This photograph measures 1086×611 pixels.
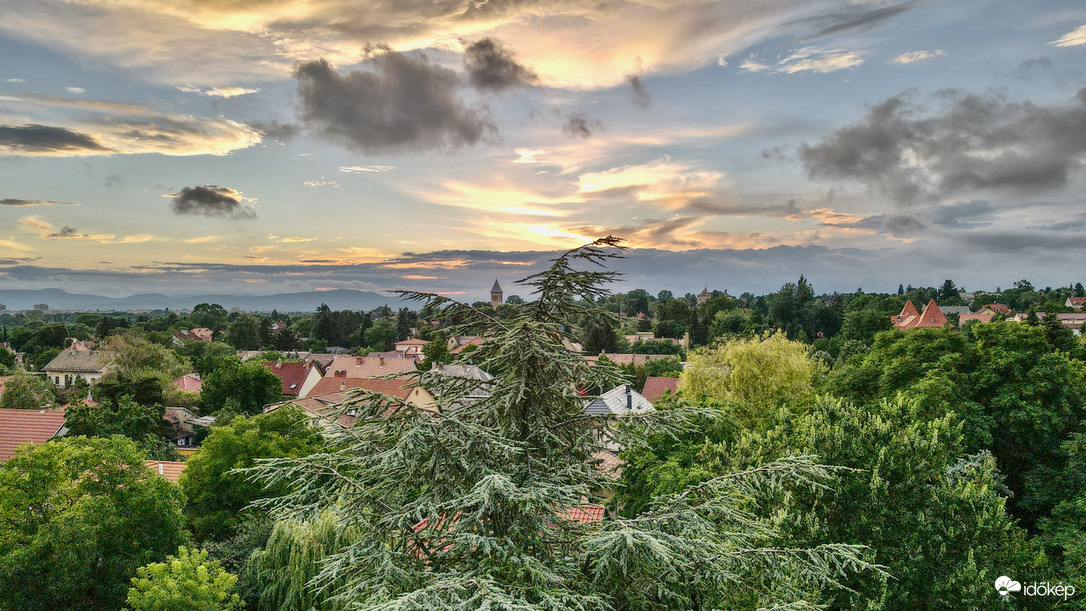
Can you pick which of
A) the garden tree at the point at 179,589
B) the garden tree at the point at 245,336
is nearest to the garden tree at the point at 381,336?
the garden tree at the point at 245,336

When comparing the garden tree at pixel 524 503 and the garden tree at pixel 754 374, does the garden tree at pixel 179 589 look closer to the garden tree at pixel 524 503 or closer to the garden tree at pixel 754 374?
the garden tree at pixel 524 503

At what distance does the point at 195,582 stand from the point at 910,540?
1411cm

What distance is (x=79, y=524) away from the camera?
1307cm

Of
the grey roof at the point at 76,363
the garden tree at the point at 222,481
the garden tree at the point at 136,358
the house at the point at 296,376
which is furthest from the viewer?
the grey roof at the point at 76,363

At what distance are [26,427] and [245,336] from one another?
82.8m

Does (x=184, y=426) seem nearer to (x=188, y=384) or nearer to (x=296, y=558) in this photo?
(x=188, y=384)

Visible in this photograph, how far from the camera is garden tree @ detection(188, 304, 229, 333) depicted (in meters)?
129

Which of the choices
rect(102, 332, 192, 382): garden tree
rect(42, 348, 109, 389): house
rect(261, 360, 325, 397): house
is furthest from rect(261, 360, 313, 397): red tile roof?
rect(42, 348, 109, 389): house

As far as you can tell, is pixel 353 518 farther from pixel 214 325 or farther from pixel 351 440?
pixel 214 325

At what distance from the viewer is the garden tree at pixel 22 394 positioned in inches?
1506

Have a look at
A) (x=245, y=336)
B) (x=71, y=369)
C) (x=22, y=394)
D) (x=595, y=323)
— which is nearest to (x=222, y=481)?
(x=595, y=323)

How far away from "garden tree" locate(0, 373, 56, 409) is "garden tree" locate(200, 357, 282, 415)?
33.2 feet

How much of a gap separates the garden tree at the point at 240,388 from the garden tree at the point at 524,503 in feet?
143

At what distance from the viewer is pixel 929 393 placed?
18922 millimetres
